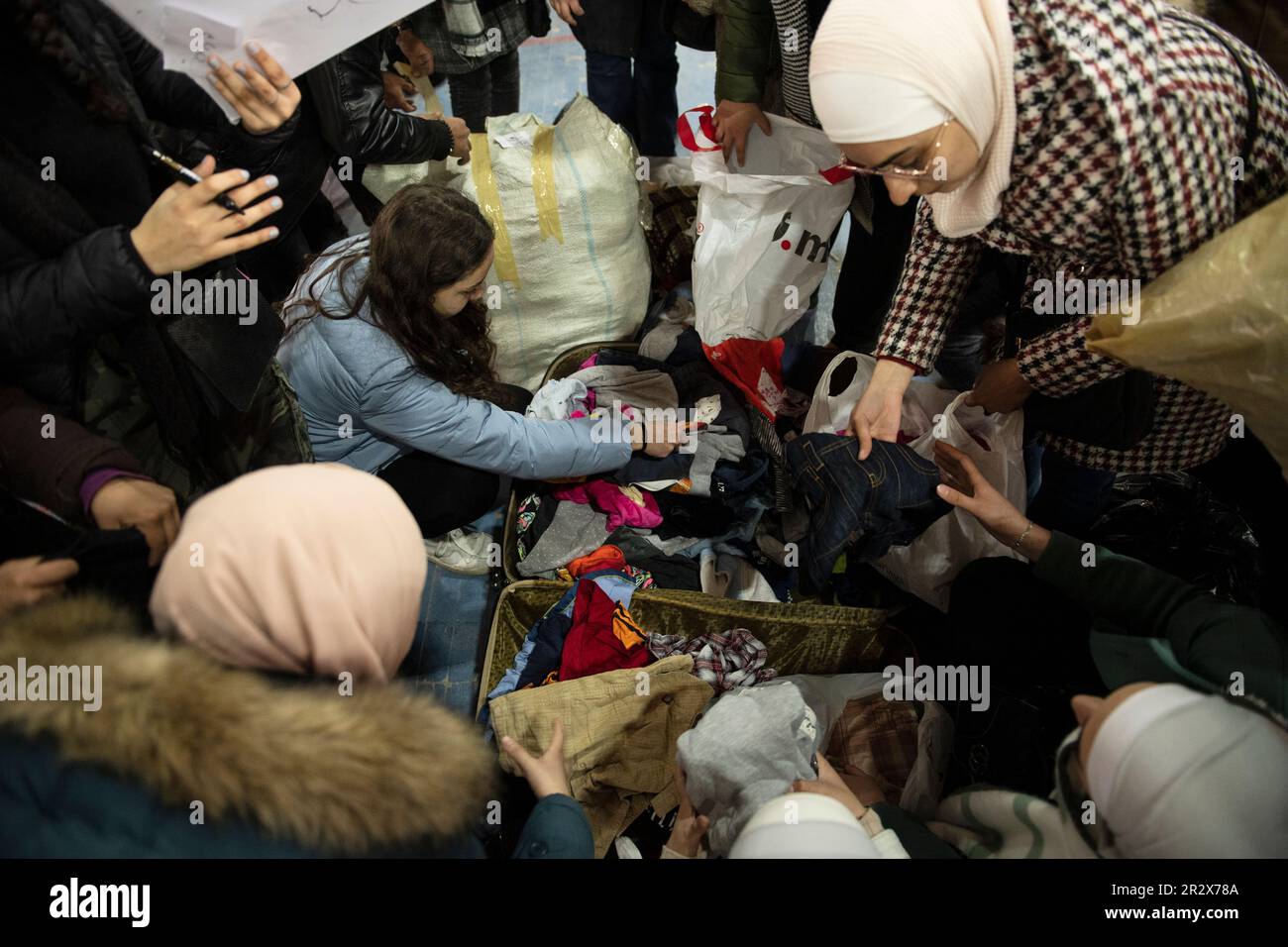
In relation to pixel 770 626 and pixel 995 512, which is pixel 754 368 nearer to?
pixel 770 626

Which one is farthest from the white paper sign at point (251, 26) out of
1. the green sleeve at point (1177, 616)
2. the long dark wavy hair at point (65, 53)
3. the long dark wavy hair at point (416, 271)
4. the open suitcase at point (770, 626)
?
the green sleeve at point (1177, 616)

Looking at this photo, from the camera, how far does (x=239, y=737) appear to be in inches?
38.9

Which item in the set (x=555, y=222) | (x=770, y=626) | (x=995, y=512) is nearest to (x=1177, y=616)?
(x=995, y=512)

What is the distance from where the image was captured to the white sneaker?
8.21 feet

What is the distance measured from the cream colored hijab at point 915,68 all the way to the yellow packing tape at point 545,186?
126 centimetres

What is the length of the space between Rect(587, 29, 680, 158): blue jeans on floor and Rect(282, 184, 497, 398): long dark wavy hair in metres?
1.26

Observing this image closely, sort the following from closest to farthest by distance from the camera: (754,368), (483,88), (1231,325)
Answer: (1231,325)
(754,368)
(483,88)

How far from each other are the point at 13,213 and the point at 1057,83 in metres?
1.48

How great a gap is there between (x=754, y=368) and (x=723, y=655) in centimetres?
83

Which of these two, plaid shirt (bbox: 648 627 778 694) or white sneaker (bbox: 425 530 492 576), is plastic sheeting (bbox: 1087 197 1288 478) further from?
white sneaker (bbox: 425 530 492 576)

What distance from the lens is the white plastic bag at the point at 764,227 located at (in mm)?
2299
